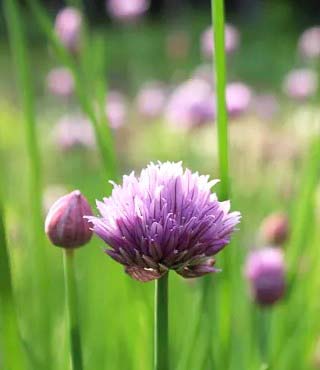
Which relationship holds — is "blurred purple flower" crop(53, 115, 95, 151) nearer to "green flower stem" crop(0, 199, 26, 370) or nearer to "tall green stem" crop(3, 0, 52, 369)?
"tall green stem" crop(3, 0, 52, 369)

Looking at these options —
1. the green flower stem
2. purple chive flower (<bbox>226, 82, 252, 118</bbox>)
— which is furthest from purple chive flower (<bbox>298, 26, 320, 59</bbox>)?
the green flower stem

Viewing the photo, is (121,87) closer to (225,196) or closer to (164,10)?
(164,10)

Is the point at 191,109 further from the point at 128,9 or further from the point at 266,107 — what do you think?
the point at 266,107

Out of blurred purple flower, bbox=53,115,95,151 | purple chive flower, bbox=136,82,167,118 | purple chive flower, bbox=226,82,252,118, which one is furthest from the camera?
purple chive flower, bbox=136,82,167,118

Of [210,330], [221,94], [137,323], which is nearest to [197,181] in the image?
[221,94]

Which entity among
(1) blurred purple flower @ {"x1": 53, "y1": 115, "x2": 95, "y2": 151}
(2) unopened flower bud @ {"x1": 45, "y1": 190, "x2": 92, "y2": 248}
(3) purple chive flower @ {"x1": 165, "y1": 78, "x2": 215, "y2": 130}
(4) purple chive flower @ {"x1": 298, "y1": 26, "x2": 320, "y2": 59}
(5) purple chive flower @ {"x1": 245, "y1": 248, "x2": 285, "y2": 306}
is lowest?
(5) purple chive flower @ {"x1": 245, "y1": 248, "x2": 285, "y2": 306}

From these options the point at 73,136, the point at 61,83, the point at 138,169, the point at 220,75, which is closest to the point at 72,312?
the point at 220,75

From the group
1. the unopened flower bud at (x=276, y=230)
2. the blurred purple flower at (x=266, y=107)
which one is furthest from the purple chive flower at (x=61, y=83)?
the unopened flower bud at (x=276, y=230)
